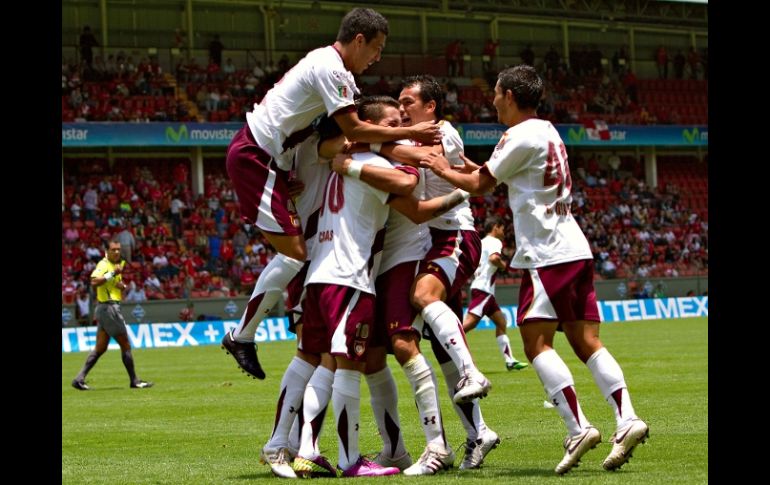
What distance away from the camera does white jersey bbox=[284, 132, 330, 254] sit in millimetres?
8148

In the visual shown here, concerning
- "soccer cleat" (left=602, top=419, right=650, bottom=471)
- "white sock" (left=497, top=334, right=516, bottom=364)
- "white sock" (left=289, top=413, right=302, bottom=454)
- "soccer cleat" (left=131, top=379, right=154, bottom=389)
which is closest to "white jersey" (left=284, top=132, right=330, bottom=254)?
"white sock" (left=289, top=413, right=302, bottom=454)

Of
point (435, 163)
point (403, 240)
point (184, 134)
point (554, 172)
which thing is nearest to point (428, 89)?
point (435, 163)

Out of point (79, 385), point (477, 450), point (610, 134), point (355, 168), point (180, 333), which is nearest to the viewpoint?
point (355, 168)

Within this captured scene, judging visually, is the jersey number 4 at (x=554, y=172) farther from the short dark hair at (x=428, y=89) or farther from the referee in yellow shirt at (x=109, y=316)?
the referee in yellow shirt at (x=109, y=316)

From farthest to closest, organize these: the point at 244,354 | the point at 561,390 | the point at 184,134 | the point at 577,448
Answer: the point at 184,134 < the point at 244,354 < the point at 561,390 < the point at 577,448

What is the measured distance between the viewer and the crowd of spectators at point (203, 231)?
33.7m

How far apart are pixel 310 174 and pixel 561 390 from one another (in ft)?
7.68

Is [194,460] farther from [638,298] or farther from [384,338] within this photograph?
A: [638,298]

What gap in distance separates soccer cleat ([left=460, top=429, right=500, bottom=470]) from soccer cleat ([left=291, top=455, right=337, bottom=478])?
0.98 metres

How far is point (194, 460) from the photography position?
359 inches

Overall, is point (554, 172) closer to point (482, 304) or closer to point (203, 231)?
point (482, 304)

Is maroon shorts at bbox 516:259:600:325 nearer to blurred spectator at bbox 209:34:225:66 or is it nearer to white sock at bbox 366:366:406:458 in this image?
white sock at bbox 366:366:406:458

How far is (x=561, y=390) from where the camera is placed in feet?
24.2
